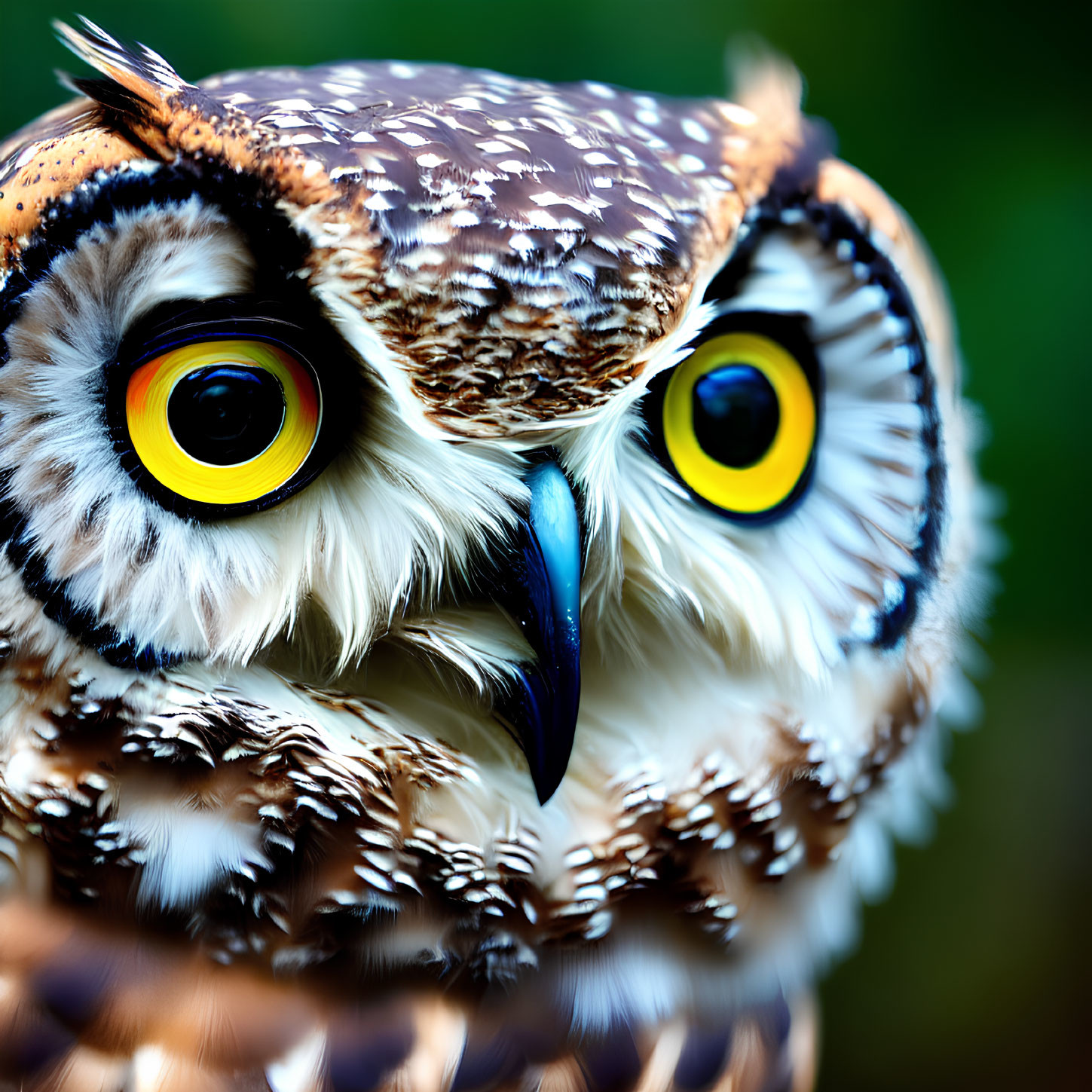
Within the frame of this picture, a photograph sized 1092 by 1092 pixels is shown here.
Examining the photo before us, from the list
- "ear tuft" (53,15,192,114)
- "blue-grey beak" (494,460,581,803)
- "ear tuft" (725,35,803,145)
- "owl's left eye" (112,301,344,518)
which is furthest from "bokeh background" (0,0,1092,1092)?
"blue-grey beak" (494,460,581,803)

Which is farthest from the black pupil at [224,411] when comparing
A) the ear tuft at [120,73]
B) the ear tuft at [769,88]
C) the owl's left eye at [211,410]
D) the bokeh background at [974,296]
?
the bokeh background at [974,296]

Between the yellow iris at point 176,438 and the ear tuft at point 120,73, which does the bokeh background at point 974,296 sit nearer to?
Result: the ear tuft at point 120,73

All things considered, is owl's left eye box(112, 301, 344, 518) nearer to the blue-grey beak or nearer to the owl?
the owl

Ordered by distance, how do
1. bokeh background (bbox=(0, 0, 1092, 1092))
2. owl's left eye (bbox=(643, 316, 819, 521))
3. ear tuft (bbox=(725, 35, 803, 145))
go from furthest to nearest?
bokeh background (bbox=(0, 0, 1092, 1092)) < ear tuft (bbox=(725, 35, 803, 145)) < owl's left eye (bbox=(643, 316, 819, 521))

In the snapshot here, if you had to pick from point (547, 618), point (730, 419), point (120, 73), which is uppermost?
point (120, 73)

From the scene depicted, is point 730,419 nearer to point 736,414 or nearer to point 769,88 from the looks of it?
point 736,414

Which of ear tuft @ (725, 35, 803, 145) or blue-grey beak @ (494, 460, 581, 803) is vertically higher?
ear tuft @ (725, 35, 803, 145)

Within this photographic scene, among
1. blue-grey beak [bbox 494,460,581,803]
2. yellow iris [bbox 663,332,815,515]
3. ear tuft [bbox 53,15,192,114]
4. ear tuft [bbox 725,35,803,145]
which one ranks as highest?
ear tuft [bbox 725,35,803,145]

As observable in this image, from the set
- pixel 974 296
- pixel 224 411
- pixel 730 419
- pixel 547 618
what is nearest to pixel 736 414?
pixel 730 419
